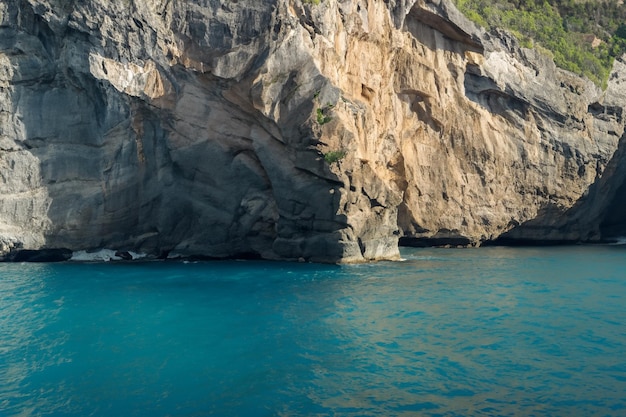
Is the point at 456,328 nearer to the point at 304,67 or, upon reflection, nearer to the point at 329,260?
the point at 329,260

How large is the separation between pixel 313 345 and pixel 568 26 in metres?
44.4

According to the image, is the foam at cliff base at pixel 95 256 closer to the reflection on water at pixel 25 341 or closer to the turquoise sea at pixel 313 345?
the turquoise sea at pixel 313 345

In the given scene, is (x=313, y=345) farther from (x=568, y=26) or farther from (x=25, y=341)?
(x=568, y=26)

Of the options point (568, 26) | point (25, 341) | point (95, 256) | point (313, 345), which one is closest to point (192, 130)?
point (95, 256)

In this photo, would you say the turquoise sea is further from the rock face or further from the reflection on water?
the rock face

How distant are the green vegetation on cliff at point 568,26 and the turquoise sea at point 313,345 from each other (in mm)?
25007

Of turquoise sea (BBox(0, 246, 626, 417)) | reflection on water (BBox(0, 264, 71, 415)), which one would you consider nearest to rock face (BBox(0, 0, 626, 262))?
turquoise sea (BBox(0, 246, 626, 417))

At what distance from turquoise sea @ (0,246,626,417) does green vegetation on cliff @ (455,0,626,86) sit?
25007 mm

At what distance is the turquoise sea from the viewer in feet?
32.7

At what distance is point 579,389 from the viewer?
34.3 feet

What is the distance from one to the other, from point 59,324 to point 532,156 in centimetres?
3401

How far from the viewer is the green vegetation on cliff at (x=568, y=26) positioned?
141 ft

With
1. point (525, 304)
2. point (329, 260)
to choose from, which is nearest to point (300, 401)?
point (525, 304)

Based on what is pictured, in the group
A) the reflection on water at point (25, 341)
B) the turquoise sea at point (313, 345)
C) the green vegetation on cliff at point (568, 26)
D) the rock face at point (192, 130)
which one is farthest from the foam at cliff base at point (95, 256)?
the green vegetation on cliff at point (568, 26)
